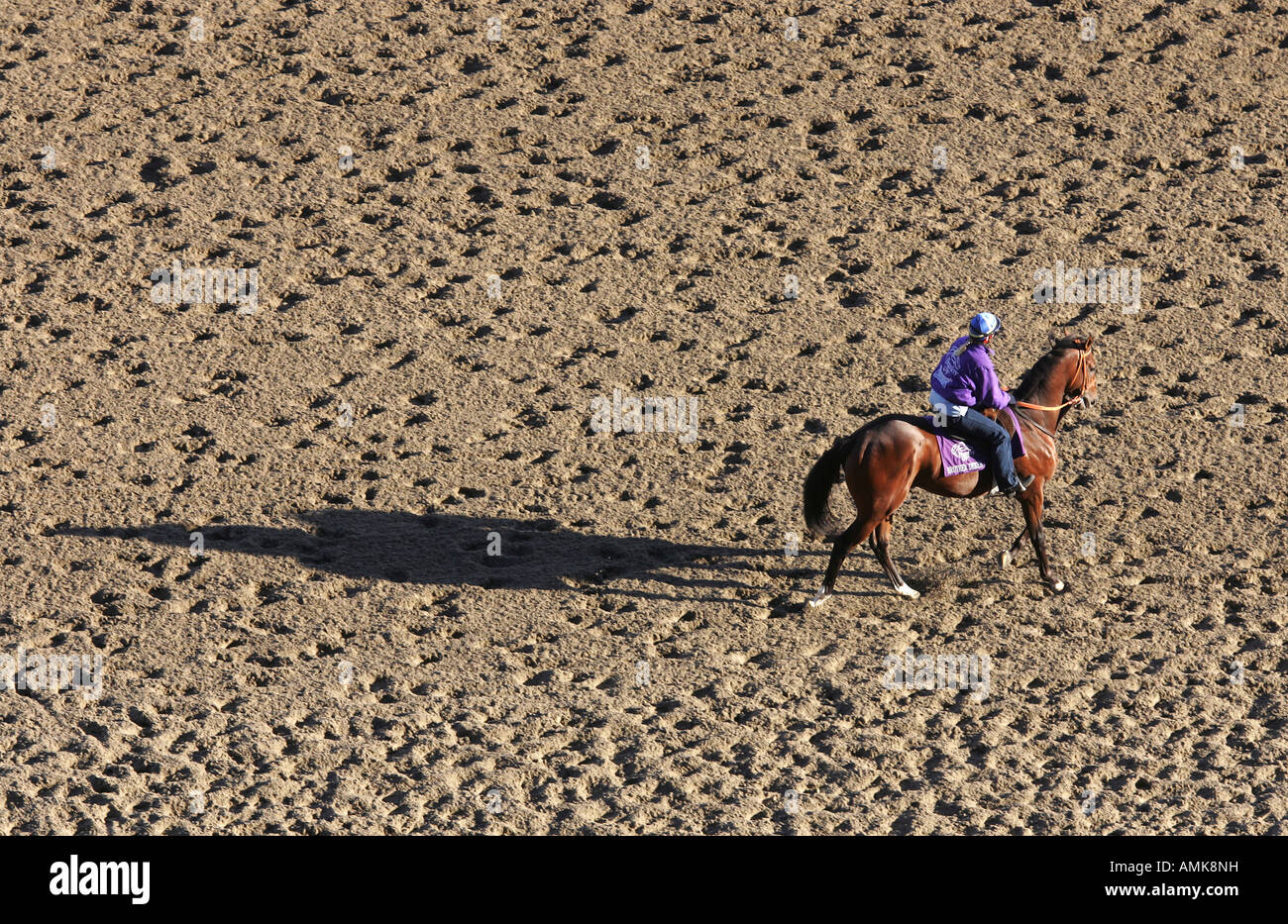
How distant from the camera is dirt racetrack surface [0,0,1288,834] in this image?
11359mm

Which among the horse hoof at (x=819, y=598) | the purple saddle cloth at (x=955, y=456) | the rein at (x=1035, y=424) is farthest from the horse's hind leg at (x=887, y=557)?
the rein at (x=1035, y=424)

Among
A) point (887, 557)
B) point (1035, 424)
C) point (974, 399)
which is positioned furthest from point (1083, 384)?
point (887, 557)

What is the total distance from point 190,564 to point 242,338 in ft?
9.59

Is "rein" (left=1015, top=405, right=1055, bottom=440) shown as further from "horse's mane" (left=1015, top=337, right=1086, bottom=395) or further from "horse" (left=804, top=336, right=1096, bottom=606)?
"horse's mane" (left=1015, top=337, right=1086, bottom=395)

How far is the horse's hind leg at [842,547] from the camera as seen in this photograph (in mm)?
12469

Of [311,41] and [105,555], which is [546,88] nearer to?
[311,41]

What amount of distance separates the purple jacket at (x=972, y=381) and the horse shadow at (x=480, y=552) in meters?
1.78

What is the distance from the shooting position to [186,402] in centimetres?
1477

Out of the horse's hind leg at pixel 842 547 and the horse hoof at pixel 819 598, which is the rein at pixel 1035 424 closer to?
the horse's hind leg at pixel 842 547

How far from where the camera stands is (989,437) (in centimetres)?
1248

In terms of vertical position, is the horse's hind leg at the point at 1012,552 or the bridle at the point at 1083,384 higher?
the bridle at the point at 1083,384

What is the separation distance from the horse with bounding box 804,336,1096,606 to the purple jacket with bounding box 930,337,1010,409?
11.0 inches

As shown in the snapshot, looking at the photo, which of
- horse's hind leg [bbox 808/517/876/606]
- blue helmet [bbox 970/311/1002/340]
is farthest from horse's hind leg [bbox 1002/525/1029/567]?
blue helmet [bbox 970/311/1002/340]

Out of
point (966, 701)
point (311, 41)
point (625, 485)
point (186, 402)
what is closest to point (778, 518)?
point (625, 485)
